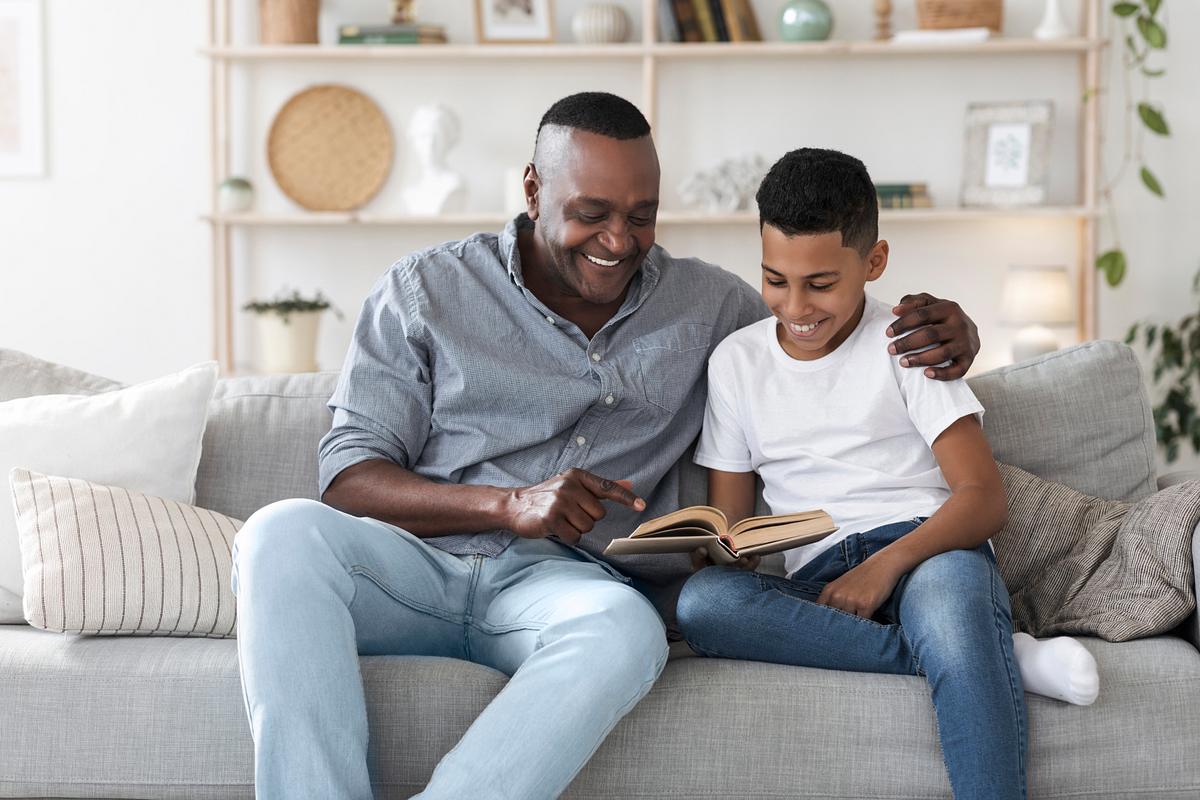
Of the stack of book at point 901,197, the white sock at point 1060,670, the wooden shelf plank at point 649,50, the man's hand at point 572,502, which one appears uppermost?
the wooden shelf plank at point 649,50

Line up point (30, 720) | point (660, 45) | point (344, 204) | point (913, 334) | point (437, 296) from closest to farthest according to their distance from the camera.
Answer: point (30, 720) → point (913, 334) → point (437, 296) → point (660, 45) → point (344, 204)

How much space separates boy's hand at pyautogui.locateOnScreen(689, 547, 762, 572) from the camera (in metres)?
1.70

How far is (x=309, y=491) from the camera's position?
2016 millimetres

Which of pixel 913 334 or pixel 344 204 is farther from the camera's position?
pixel 344 204

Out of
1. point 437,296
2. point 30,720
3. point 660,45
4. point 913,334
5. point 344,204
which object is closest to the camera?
point 30,720

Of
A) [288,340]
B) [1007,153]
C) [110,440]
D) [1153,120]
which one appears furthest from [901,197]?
[110,440]

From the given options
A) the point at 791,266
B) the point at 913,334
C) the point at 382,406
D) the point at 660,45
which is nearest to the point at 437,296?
the point at 382,406

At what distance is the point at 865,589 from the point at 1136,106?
114 inches

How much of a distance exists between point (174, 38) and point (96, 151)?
1.48 ft

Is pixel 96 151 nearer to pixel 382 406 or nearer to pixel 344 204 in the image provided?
pixel 344 204

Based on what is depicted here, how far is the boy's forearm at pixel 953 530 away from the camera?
1.62 meters

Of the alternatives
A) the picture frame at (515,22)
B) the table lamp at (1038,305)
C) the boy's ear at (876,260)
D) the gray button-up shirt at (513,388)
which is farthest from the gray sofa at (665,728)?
the picture frame at (515,22)

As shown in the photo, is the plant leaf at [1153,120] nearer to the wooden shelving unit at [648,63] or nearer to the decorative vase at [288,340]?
the wooden shelving unit at [648,63]

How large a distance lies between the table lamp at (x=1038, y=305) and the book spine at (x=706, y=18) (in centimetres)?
118
